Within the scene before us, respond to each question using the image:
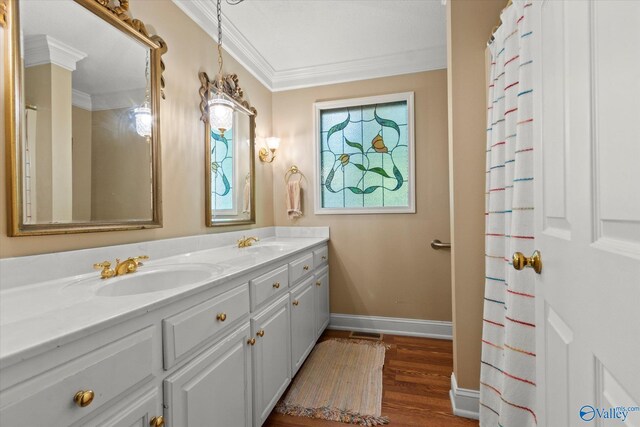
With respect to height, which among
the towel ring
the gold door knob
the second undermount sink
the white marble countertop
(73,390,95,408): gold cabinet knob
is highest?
the towel ring

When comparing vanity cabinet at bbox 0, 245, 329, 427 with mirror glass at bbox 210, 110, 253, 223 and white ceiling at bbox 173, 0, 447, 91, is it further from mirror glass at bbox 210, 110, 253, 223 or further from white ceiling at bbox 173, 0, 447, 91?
white ceiling at bbox 173, 0, 447, 91

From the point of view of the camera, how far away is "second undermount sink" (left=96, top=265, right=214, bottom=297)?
1.15 meters

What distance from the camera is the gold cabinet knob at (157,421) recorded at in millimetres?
823

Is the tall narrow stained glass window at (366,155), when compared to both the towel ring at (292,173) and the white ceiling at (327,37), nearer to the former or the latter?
the towel ring at (292,173)

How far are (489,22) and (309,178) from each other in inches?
70.2

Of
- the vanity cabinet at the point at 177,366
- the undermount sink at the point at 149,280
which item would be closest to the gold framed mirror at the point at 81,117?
the undermount sink at the point at 149,280

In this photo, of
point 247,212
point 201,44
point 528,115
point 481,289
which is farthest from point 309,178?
point 528,115

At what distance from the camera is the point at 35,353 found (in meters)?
0.56

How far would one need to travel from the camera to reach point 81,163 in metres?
1.24

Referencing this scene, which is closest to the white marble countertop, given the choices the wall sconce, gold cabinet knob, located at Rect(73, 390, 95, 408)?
gold cabinet knob, located at Rect(73, 390, 95, 408)

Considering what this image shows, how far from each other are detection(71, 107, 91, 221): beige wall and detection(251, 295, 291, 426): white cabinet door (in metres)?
0.88

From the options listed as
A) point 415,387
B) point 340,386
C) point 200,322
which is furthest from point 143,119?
point 415,387

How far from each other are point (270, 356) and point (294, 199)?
1.56m

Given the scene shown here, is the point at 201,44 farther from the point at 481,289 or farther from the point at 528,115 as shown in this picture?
the point at 481,289
